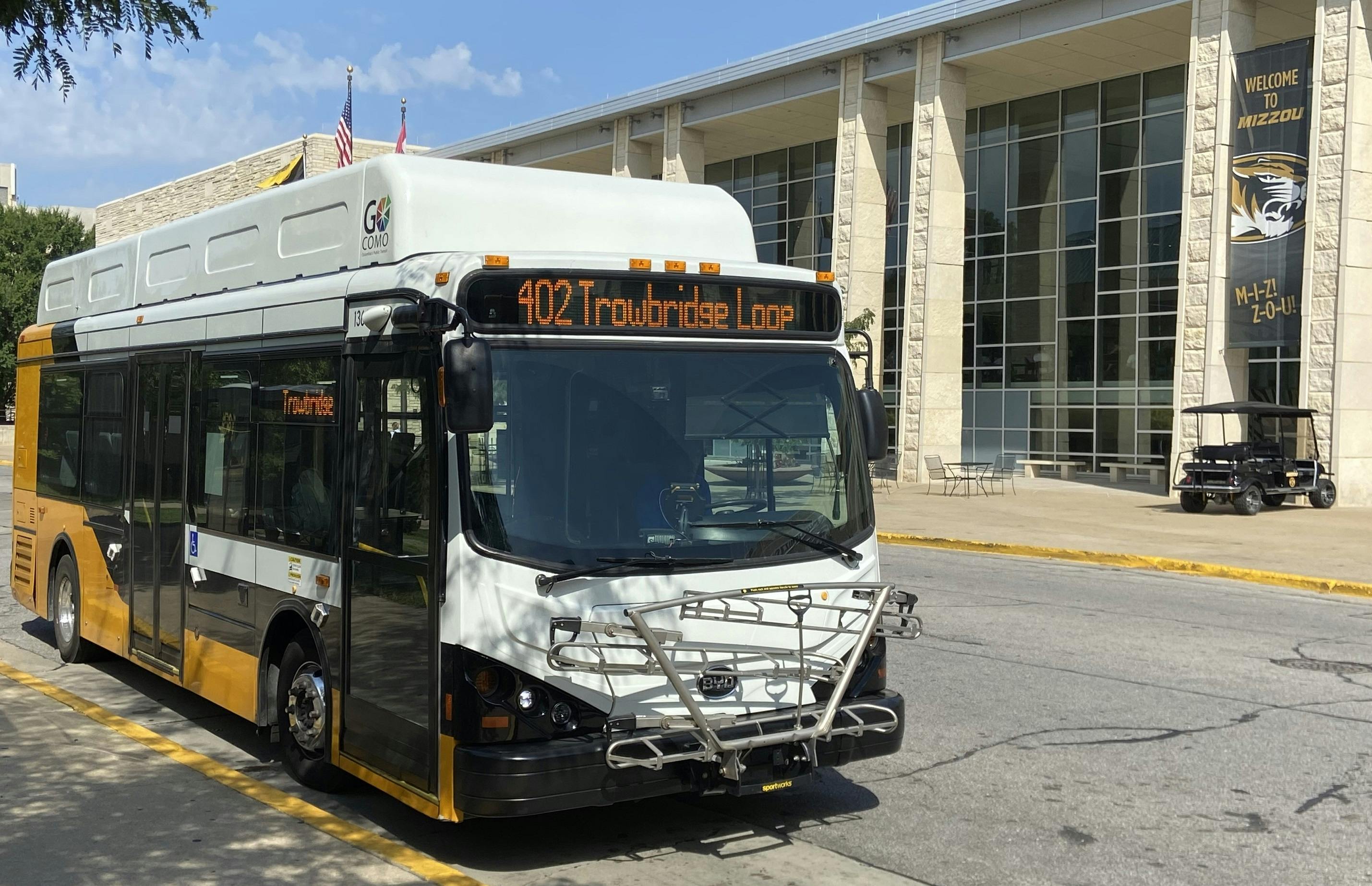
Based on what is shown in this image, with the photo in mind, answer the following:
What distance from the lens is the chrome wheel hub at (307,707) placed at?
6.71 metres

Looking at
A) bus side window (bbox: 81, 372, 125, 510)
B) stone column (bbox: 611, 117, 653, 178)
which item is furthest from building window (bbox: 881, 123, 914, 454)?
bus side window (bbox: 81, 372, 125, 510)

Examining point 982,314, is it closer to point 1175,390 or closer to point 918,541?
point 1175,390

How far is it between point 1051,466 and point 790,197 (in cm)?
1350

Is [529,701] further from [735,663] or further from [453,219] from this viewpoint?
[453,219]

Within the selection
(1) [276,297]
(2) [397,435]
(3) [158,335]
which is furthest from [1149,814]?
Answer: (3) [158,335]

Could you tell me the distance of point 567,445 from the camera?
568cm

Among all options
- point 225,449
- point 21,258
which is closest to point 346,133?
point 225,449

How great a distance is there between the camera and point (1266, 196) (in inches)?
1092

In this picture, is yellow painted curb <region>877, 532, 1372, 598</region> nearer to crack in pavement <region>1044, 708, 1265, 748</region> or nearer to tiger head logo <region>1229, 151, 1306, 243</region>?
crack in pavement <region>1044, 708, 1265, 748</region>

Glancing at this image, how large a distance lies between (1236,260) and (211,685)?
25.3 meters

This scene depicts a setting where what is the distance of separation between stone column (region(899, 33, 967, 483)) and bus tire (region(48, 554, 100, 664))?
88.6ft

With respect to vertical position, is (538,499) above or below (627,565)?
above

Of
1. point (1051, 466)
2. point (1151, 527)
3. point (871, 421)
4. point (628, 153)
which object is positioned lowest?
point (1151, 527)

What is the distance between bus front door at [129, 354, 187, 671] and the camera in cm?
838
